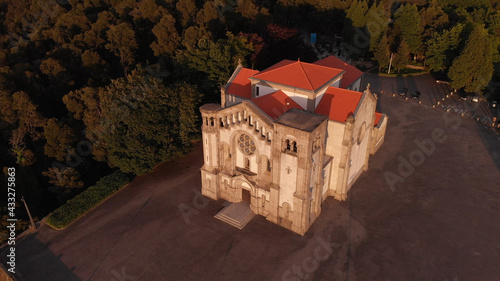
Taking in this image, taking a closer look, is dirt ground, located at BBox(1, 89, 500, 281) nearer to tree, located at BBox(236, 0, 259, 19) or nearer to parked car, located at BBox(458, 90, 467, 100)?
parked car, located at BBox(458, 90, 467, 100)

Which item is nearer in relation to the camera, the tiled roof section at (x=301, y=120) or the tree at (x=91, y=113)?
the tiled roof section at (x=301, y=120)

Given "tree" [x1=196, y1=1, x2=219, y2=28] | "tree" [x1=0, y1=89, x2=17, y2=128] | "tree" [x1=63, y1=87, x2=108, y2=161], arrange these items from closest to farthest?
"tree" [x1=0, y1=89, x2=17, y2=128]
"tree" [x1=63, y1=87, x2=108, y2=161]
"tree" [x1=196, y1=1, x2=219, y2=28]

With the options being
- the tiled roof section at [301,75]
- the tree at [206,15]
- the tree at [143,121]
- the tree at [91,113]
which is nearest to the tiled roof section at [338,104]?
the tiled roof section at [301,75]

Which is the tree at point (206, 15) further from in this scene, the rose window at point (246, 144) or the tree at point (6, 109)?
the rose window at point (246, 144)

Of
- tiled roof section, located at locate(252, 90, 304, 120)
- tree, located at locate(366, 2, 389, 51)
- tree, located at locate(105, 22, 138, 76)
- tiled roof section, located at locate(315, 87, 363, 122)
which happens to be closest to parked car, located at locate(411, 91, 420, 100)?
tree, located at locate(366, 2, 389, 51)

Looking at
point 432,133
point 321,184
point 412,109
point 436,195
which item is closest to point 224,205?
point 321,184

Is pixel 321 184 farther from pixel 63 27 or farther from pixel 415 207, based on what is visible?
pixel 63 27

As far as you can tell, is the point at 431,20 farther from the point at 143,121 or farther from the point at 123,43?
the point at 143,121
